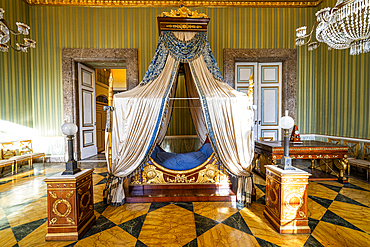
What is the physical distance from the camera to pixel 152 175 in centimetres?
286

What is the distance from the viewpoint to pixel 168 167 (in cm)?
291

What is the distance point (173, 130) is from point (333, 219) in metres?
3.79

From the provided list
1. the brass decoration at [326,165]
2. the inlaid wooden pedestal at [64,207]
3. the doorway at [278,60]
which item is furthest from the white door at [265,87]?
the inlaid wooden pedestal at [64,207]

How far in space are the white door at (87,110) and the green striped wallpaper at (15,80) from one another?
1.34m

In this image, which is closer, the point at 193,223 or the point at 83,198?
the point at 83,198

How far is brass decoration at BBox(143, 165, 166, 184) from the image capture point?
9.37ft

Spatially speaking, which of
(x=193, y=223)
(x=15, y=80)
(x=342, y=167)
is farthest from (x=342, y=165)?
(x=15, y=80)

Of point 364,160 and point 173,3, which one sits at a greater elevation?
point 173,3

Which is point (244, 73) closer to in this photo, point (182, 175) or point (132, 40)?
point (132, 40)

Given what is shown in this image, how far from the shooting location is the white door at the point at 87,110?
526 centimetres

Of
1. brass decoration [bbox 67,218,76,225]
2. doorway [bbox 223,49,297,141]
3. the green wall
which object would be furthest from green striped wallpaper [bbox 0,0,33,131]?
doorway [bbox 223,49,297,141]

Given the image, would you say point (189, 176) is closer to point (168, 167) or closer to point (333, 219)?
point (168, 167)

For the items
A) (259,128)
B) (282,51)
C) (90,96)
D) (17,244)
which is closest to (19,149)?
(90,96)

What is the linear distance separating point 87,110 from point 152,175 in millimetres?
4013
